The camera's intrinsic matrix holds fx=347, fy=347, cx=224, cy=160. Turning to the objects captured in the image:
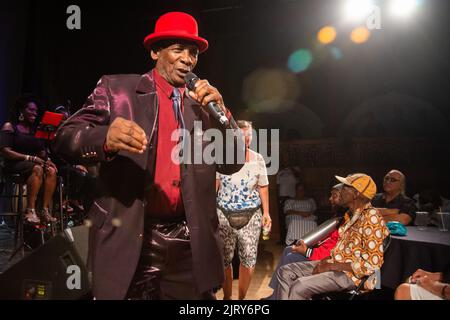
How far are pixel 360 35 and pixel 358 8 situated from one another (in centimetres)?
371

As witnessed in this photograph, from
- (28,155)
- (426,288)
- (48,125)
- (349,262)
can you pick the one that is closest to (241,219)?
(349,262)

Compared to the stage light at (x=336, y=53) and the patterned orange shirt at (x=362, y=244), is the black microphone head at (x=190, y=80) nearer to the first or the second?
the patterned orange shirt at (x=362, y=244)

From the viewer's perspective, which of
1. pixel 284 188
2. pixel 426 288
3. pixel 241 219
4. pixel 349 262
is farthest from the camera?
pixel 284 188

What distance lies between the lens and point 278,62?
13320 mm

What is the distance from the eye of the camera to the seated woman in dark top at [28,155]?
15.6 ft

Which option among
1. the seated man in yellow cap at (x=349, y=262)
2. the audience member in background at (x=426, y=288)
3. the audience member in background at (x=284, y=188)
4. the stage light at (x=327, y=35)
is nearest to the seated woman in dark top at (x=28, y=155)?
the seated man in yellow cap at (x=349, y=262)

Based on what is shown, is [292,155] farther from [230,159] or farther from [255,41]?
[230,159]

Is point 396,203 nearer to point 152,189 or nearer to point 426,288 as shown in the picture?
point 426,288

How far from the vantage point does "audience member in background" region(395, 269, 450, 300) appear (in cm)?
260

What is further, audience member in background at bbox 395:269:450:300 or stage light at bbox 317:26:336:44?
stage light at bbox 317:26:336:44

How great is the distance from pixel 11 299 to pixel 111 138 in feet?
4.32

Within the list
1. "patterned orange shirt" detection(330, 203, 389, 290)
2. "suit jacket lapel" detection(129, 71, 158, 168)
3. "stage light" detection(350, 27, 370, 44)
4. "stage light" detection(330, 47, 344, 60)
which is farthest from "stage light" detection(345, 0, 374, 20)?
"suit jacket lapel" detection(129, 71, 158, 168)

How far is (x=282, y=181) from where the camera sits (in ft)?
27.4

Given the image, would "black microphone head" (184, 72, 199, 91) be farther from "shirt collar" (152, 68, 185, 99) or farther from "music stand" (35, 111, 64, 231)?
"music stand" (35, 111, 64, 231)
